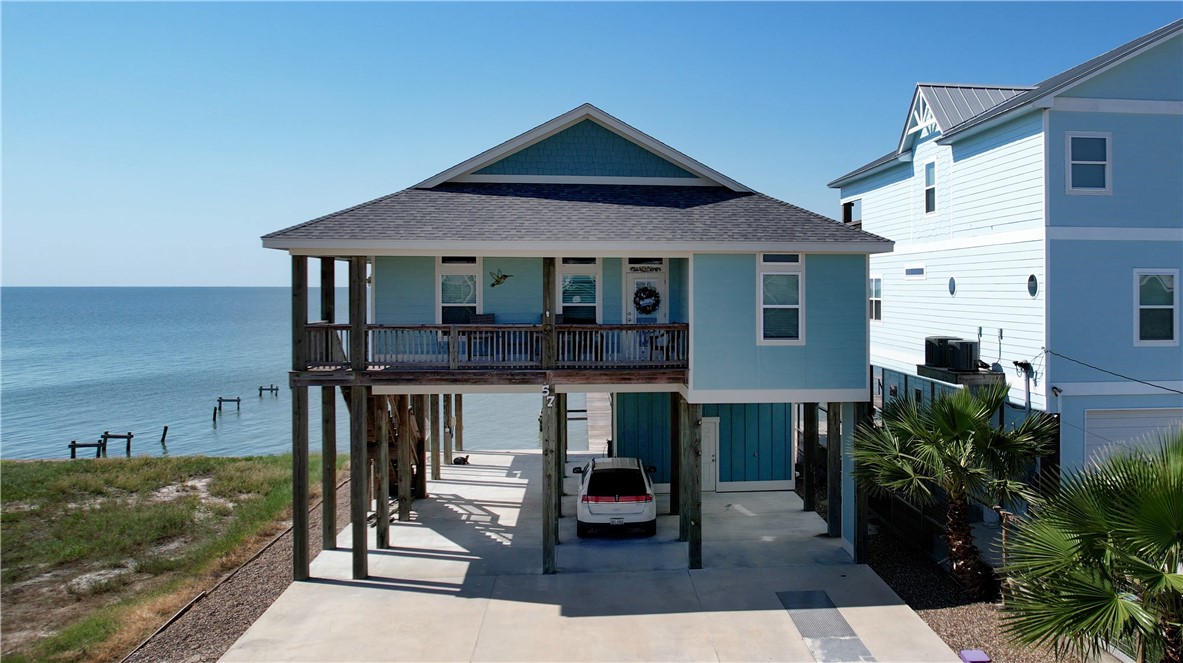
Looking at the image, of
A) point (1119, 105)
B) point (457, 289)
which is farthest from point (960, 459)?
point (457, 289)

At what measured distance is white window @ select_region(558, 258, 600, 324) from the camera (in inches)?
588

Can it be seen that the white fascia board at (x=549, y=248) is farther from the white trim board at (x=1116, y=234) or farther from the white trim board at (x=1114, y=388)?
the white trim board at (x=1114, y=388)

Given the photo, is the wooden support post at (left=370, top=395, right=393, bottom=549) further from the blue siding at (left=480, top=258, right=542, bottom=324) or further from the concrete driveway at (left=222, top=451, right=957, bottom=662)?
the blue siding at (left=480, top=258, right=542, bottom=324)

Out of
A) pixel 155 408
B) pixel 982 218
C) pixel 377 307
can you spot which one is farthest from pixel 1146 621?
pixel 155 408

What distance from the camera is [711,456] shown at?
58.9 ft

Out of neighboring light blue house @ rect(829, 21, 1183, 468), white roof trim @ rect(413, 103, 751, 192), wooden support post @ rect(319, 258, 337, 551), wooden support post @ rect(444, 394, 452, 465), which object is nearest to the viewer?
neighboring light blue house @ rect(829, 21, 1183, 468)

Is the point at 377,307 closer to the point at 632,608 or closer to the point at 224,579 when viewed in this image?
the point at 224,579

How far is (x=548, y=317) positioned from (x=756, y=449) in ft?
24.0

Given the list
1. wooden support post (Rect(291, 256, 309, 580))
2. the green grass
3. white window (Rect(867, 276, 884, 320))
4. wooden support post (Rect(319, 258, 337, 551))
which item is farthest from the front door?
the green grass

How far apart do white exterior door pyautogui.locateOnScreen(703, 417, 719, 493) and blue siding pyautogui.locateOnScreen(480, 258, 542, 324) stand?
5655 mm

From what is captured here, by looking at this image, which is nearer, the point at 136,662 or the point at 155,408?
the point at 136,662

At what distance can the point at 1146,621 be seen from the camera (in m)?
6.27

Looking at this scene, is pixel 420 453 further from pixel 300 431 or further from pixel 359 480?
pixel 300 431

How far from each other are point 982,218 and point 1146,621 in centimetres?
1027
